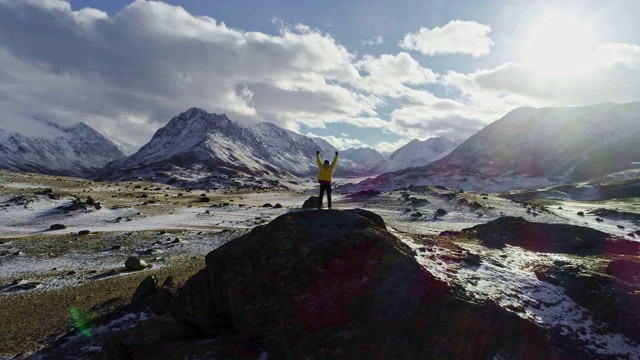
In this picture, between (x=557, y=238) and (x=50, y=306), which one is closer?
(x=50, y=306)

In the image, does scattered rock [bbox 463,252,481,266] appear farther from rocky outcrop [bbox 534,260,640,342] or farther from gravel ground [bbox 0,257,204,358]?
gravel ground [bbox 0,257,204,358]

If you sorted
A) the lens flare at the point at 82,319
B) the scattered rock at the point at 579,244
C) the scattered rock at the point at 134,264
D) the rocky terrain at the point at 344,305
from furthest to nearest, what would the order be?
the scattered rock at the point at 134,264, the scattered rock at the point at 579,244, the lens flare at the point at 82,319, the rocky terrain at the point at 344,305

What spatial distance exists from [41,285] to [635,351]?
2293 cm

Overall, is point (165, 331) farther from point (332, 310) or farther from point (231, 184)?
point (231, 184)

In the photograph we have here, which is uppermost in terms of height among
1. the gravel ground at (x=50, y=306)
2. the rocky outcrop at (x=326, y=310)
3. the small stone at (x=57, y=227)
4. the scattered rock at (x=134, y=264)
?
the rocky outcrop at (x=326, y=310)

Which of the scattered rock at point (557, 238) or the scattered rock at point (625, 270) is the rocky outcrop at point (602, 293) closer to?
the scattered rock at point (625, 270)

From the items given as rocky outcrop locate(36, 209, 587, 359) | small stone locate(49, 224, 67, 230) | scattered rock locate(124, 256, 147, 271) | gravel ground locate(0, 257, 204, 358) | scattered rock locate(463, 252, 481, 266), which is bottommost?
gravel ground locate(0, 257, 204, 358)

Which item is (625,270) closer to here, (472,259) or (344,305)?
(472,259)

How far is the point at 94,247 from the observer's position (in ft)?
84.8

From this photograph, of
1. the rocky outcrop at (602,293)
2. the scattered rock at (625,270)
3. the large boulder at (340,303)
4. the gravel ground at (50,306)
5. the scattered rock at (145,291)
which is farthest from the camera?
the scattered rock at (145,291)

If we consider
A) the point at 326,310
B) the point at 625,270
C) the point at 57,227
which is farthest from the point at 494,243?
the point at 57,227

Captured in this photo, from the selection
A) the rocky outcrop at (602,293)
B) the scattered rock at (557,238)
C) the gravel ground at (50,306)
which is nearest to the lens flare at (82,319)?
the gravel ground at (50,306)

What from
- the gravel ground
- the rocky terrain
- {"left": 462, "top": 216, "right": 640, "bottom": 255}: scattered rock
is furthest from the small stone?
{"left": 462, "top": 216, "right": 640, "bottom": 255}: scattered rock

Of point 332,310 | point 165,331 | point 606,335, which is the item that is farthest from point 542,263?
point 165,331
